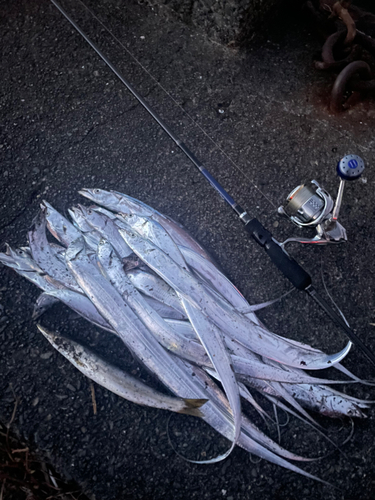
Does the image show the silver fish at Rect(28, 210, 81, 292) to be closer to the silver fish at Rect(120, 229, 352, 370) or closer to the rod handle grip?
the silver fish at Rect(120, 229, 352, 370)

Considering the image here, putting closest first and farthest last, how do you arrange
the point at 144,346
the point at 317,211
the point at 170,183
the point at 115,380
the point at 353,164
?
1. the point at 353,164
2. the point at 144,346
3. the point at 115,380
4. the point at 317,211
5. the point at 170,183

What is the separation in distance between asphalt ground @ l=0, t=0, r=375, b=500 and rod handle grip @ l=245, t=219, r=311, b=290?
22 cm

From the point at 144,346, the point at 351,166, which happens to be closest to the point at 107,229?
the point at 144,346

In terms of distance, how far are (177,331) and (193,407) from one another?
419mm

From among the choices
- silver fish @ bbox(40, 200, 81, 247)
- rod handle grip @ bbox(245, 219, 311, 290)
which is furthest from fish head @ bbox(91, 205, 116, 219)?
rod handle grip @ bbox(245, 219, 311, 290)

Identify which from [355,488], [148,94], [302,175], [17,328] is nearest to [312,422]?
[355,488]

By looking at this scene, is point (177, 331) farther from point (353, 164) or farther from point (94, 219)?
point (353, 164)

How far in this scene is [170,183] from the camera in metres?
2.54

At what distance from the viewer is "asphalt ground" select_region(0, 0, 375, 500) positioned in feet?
6.55

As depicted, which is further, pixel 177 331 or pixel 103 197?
pixel 103 197

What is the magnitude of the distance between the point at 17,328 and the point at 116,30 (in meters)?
2.58

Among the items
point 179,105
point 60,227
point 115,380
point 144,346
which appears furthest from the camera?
point 179,105

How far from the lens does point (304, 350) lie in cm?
202

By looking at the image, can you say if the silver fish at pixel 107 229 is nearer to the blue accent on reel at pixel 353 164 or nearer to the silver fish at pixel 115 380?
the silver fish at pixel 115 380
